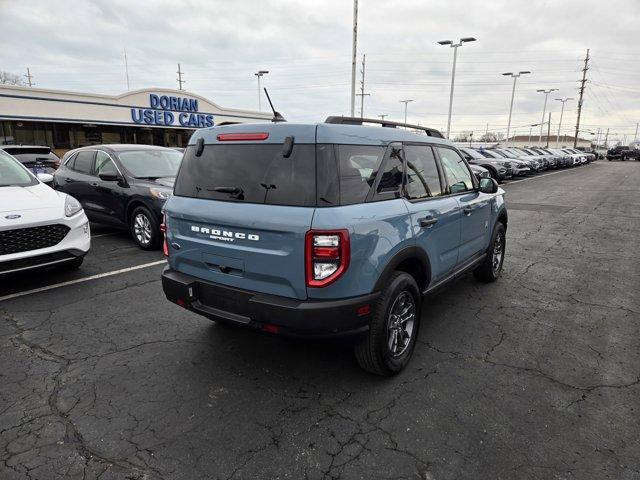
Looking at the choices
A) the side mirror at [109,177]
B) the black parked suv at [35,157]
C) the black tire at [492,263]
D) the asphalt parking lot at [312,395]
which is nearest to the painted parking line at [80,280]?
the asphalt parking lot at [312,395]

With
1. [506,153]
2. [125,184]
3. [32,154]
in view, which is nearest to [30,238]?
[125,184]

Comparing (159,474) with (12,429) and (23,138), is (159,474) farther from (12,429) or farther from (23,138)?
(23,138)

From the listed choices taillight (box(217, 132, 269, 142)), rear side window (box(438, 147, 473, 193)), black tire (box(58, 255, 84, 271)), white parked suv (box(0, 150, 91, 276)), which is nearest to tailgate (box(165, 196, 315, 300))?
taillight (box(217, 132, 269, 142))

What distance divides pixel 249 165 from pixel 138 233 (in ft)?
16.1

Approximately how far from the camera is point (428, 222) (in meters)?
3.41

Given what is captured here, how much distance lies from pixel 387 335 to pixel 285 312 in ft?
2.73

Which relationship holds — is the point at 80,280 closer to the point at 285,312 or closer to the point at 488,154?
the point at 285,312

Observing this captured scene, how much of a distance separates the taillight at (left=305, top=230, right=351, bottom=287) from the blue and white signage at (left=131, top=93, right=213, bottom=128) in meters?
30.2

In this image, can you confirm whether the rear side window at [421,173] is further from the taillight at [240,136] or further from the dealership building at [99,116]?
the dealership building at [99,116]

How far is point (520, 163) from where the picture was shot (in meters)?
23.1

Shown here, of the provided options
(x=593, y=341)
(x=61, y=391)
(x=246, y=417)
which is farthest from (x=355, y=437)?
(x=593, y=341)

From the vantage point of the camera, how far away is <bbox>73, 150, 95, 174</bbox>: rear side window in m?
8.09

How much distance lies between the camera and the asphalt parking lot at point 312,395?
2385 millimetres

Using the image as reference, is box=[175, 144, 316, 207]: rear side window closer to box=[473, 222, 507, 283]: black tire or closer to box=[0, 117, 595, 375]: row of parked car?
box=[0, 117, 595, 375]: row of parked car
